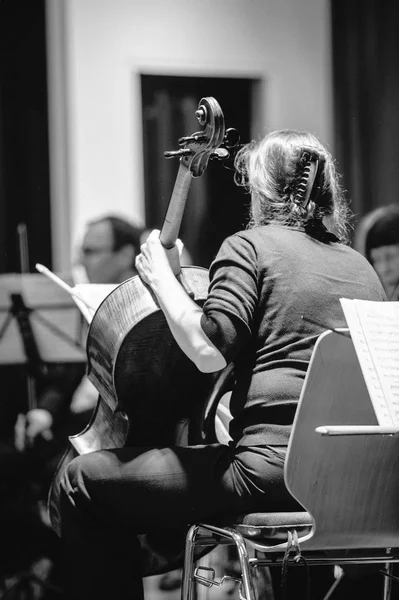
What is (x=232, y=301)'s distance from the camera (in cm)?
167

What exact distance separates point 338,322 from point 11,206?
78.7 inches

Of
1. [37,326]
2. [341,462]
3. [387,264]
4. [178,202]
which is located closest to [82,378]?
[37,326]

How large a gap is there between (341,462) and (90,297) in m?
0.71

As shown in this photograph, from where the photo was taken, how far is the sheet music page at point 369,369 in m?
1.54

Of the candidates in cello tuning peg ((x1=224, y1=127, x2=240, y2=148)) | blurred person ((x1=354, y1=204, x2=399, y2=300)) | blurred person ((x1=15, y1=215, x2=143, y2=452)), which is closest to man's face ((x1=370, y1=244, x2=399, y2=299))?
blurred person ((x1=354, y1=204, x2=399, y2=300))

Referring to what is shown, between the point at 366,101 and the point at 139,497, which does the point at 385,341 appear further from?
the point at 366,101

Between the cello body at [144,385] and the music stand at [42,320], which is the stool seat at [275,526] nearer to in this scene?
the cello body at [144,385]

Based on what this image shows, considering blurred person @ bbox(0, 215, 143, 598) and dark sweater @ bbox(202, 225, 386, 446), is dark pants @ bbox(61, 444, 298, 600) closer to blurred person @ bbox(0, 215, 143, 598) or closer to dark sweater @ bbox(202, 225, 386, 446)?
dark sweater @ bbox(202, 225, 386, 446)

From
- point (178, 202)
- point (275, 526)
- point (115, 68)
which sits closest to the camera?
point (275, 526)

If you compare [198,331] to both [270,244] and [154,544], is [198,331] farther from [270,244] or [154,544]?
[154,544]

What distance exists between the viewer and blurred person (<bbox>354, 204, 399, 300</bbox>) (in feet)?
10.8

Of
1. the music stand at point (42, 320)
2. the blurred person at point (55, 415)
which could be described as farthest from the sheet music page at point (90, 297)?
the blurred person at point (55, 415)

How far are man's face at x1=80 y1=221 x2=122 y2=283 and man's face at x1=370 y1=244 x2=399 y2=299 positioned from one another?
0.90 metres

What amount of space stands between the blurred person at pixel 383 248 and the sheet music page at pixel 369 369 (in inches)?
66.9
